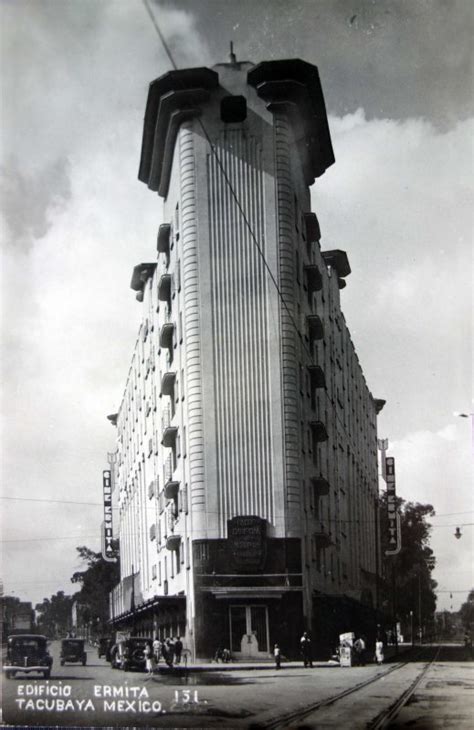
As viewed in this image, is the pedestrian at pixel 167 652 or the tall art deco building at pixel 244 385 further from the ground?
the tall art deco building at pixel 244 385

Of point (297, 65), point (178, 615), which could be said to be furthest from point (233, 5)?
point (178, 615)

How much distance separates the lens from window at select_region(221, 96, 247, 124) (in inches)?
536

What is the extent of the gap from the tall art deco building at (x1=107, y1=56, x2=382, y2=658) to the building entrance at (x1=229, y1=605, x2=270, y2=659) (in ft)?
0.05

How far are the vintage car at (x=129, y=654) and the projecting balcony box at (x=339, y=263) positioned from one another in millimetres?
4731

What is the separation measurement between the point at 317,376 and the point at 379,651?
3856mm

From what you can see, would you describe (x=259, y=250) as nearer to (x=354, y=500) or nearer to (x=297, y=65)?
(x=297, y=65)

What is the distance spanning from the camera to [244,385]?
13570 mm

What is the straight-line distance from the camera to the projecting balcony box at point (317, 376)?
14.2 m

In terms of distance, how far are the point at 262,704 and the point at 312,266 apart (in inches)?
202

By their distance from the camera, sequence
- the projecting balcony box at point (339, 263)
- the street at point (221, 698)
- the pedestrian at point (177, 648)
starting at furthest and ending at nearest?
the projecting balcony box at point (339, 263)
the pedestrian at point (177, 648)
the street at point (221, 698)

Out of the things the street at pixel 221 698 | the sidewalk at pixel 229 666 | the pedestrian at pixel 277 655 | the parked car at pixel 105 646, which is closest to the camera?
the street at pixel 221 698

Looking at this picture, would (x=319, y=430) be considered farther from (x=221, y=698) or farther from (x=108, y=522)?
(x=221, y=698)

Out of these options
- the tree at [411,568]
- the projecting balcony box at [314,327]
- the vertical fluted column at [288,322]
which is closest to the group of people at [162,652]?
the vertical fluted column at [288,322]

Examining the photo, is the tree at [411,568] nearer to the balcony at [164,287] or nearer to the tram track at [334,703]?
the tram track at [334,703]
